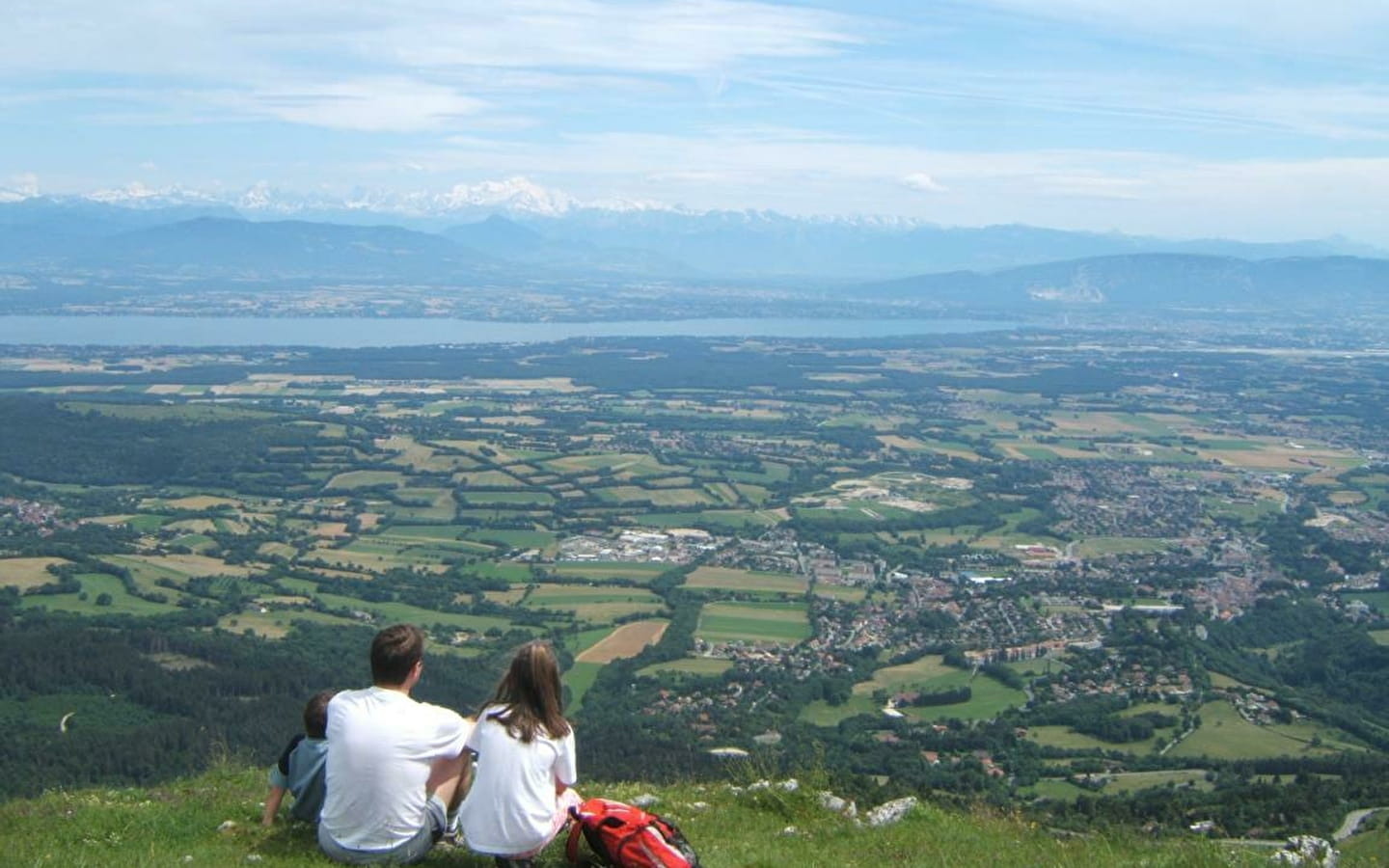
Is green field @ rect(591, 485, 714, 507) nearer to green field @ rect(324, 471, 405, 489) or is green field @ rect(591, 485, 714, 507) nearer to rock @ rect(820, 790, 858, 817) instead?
green field @ rect(324, 471, 405, 489)

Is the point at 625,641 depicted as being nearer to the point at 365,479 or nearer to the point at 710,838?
the point at 710,838

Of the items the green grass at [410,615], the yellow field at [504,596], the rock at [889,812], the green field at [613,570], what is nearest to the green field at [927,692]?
the green grass at [410,615]

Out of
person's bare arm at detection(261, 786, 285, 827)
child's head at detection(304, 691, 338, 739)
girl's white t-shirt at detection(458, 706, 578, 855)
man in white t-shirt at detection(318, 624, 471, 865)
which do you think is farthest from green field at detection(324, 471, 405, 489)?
girl's white t-shirt at detection(458, 706, 578, 855)

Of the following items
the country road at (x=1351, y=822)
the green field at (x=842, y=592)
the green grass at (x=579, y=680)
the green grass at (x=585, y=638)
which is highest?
the country road at (x=1351, y=822)

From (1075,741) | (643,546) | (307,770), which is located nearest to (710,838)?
(307,770)

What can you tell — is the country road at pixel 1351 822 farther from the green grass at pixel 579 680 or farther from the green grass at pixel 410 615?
the green grass at pixel 410 615

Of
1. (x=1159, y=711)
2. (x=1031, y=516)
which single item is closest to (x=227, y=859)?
(x=1159, y=711)
